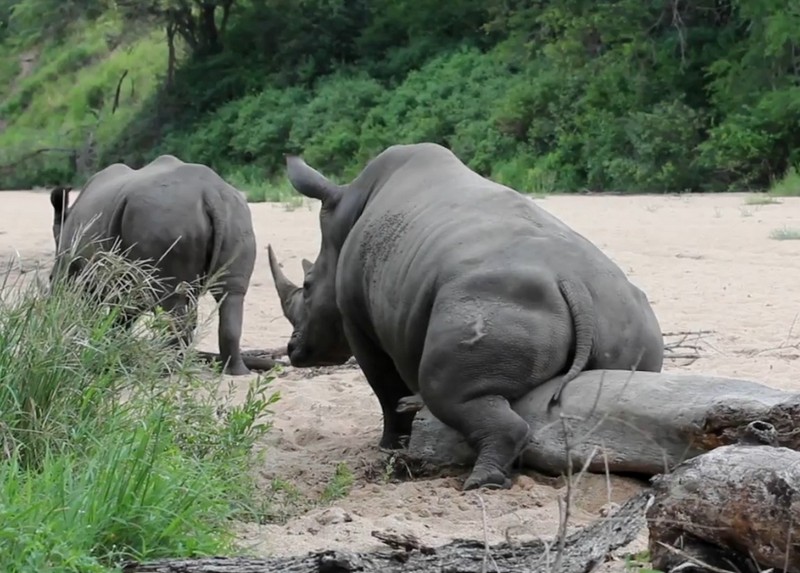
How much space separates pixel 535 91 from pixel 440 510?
26.2 metres

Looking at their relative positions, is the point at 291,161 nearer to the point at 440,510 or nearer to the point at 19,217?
the point at 440,510

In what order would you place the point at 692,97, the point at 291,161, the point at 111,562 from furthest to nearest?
the point at 692,97
the point at 291,161
the point at 111,562

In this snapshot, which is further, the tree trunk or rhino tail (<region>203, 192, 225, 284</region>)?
the tree trunk

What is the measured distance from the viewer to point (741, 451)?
3.42 m

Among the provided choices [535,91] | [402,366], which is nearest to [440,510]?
[402,366]

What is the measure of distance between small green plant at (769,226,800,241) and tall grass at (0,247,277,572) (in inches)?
359

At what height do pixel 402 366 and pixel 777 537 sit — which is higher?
pixel 777 537

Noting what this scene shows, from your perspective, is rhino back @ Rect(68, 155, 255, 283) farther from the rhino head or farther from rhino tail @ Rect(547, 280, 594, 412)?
rhino tail @ Rect(547, 280, 594, 412)

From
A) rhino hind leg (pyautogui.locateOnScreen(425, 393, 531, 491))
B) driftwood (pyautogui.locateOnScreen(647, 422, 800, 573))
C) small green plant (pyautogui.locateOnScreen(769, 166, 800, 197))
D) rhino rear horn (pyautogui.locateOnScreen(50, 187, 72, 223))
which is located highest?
driftwood (pyautogui.locateOnScreen(647, 422, 800, 573))

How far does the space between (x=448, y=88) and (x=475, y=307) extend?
94.9ft

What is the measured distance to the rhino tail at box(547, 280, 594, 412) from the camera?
5.06 meters

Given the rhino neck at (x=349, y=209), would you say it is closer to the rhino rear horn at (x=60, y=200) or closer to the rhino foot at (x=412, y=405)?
the rhino foot at (x=412, y=405)

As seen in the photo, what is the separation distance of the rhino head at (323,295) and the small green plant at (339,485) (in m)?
1.55

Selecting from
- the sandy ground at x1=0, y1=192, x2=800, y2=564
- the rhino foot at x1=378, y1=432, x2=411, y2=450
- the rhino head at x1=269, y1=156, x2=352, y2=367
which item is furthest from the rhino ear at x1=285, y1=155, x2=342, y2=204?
the rhino foot at x1=378, y1=432, x2=411, y2=450
